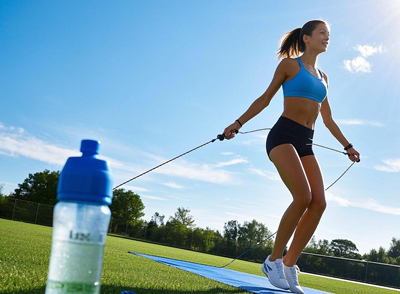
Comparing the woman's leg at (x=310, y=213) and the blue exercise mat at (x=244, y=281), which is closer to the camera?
the woman's leg at (x=310, y=213)

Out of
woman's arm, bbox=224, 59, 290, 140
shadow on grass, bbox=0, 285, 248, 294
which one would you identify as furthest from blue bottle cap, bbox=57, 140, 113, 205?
woman's arm, bbox=224, 59, 290, 140

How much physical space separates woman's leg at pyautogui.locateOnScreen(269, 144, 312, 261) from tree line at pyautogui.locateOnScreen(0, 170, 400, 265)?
31127mm

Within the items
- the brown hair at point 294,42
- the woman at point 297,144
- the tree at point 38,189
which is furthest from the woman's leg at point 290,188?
the tree at point 38,189

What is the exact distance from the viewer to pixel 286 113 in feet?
12.0

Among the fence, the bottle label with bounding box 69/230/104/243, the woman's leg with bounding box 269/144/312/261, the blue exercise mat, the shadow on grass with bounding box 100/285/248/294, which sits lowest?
the fence

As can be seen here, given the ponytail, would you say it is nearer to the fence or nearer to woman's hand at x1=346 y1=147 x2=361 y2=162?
woman's hand at x1=346 y1=147 x2=361 y2=162

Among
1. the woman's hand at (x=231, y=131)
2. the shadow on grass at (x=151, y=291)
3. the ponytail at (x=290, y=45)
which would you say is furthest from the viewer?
the ponytail at (x=290, y=45)

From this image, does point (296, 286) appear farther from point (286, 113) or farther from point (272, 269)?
point (286, 113)

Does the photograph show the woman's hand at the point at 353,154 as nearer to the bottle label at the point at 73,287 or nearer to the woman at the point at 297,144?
the woman at the point at 297,144

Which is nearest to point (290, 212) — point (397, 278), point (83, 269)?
point (83, 269)

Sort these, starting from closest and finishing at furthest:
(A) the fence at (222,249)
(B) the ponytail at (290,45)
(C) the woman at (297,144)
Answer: (C) the woman at (297,144), (B) the ponytail at (290,45), (A) the fence at (222,249)

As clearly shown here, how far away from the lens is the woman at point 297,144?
3395 mm

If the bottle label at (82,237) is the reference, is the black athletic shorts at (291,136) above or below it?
above

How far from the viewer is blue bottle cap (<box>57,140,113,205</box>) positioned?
0.96 metres
